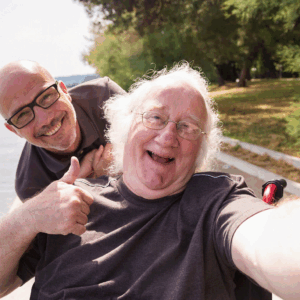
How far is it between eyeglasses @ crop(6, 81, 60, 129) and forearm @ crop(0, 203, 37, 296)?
0.68 m

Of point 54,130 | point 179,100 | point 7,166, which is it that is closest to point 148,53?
point 7,166

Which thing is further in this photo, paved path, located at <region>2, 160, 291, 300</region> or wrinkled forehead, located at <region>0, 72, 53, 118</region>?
paved path, located at <region>2, 160, 291, 300</region>

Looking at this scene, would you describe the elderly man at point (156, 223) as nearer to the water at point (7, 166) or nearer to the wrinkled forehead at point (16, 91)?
the wrinkled forehead at point (16, 91)

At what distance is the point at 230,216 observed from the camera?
131cm

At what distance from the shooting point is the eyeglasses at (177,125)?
1.77m

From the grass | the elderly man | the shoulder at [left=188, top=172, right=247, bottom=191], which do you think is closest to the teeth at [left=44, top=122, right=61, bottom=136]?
the elderly man

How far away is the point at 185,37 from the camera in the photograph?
1312cm

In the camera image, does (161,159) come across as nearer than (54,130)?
Yes

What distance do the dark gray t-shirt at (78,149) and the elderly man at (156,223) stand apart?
56 cm

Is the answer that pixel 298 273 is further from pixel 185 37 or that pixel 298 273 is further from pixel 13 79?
pixel 185 37

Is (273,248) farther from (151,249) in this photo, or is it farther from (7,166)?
(7,166)

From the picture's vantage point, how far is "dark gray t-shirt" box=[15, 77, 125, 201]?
7.88ft

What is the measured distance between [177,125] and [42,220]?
0.86 metres

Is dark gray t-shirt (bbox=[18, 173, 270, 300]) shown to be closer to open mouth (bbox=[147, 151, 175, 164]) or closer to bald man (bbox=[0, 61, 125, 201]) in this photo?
open mouth (bbox=[147, 151, 175, 164])
